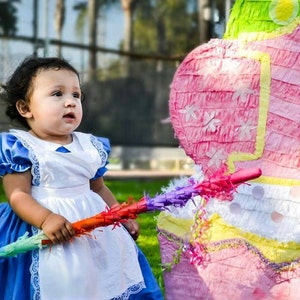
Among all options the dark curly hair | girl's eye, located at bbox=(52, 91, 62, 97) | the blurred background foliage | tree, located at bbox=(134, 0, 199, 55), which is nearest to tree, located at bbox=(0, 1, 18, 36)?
the blurred background foliage

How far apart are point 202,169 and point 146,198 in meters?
0.47

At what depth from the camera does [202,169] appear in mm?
2188

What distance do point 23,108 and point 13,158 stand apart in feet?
0.57

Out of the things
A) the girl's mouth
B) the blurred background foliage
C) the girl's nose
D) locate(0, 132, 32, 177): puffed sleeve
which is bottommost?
the blurred background foliage

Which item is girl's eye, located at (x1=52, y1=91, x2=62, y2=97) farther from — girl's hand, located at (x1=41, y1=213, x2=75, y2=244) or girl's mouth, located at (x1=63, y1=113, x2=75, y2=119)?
girl's hand, located at (x1=41, y1=213, x2=75, y2=244)

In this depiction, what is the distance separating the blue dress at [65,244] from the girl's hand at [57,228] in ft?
0.16

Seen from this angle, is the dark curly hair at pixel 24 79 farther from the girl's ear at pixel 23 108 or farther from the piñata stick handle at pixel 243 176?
the piñata stick handle at pixel 243 176

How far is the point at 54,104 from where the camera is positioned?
73.9 inches

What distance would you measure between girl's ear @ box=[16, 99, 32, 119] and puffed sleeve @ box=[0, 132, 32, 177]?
0.35 ft

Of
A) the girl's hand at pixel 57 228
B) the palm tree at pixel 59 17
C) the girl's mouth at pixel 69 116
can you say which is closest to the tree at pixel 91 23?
the palm tree at pixel 59 17

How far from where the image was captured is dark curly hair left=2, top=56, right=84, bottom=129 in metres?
1.93

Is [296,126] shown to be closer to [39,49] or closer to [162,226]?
[162,226]

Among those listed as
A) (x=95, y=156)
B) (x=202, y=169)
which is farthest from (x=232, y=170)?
(x=95, y=156)

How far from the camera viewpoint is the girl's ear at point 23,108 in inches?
76.3
